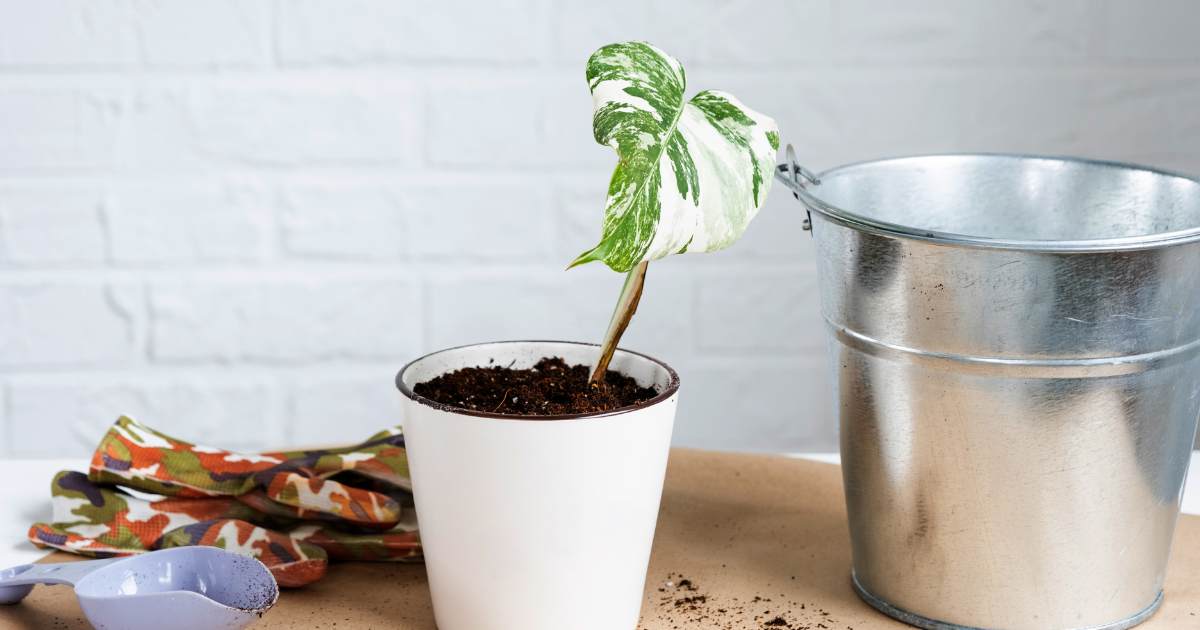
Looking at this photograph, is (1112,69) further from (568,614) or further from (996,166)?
(568,614)

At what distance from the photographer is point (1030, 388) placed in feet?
1.68

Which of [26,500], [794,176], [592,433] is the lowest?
[26,500]

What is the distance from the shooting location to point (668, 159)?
0.46 meters

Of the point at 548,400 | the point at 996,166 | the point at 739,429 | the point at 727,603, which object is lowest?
the point at 739,429

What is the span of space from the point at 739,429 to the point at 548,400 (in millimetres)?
756

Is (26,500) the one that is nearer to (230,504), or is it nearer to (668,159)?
(230,504)

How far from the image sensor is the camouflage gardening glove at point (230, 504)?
62 cm

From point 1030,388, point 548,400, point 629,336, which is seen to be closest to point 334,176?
point 629,336

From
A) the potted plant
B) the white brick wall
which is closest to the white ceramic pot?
the potted plant

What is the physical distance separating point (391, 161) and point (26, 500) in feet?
1.78

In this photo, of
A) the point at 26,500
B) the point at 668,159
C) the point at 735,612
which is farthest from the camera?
the point at 26,500

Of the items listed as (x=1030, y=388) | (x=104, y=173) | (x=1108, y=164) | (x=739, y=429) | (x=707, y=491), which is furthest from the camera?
(x=739, y=429)

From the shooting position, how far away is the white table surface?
2.12 feet

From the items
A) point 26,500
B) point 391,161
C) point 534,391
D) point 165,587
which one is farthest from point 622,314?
point 391,161
